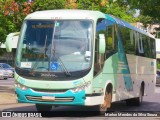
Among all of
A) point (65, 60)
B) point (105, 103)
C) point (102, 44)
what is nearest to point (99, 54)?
point (102, 44)

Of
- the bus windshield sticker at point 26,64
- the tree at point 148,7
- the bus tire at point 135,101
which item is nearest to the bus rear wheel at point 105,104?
the bus windshield sticker at point 26,64

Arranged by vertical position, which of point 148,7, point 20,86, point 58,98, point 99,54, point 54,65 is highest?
point 148,7

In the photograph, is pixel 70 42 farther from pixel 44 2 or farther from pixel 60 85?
pixel 44 2

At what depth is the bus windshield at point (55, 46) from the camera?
1322cm

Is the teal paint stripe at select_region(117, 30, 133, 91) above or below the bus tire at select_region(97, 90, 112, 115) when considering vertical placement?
above

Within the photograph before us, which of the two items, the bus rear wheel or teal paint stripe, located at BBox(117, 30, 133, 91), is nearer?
the bus rear wheel

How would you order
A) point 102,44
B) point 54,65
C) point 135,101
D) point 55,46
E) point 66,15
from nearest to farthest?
point 54,65 < point 55,46 < point 102,44 < point 66,15 < point 135,101

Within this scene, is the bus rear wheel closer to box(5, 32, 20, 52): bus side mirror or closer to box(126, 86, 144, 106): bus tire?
box(5, 32, 20, 52): bus side mirror

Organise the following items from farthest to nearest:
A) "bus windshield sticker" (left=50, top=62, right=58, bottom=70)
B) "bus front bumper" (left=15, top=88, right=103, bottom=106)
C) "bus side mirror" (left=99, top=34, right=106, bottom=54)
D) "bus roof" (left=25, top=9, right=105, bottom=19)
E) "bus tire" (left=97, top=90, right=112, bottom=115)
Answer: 1. "bus tire" (left=97, top=90, right=112, bottom=115)
2. "bus roof" (left=25, top=9, right=105, bottom=19)
3. "bus side mirror" (left=99, top=34, right=106, bottom=54)
4. "bus windshield sticker" (left=50, top=62, right=58, bottom=70)
5. "bus front bumper" (left=15, top=88, right=103, bottom=106)

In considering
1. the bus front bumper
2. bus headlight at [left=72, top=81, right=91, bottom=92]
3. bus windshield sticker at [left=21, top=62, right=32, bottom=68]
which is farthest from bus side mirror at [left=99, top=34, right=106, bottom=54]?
bus windshield sticker at [left=21, top=62, right=32, bottom=68]

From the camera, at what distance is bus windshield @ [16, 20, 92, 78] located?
13.2 m

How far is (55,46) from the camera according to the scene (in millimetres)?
Result: 13414

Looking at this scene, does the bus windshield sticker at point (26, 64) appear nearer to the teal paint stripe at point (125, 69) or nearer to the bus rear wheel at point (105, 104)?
the bus rear wheel at point (105, 104)

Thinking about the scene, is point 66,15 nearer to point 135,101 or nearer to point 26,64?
point 26,64
